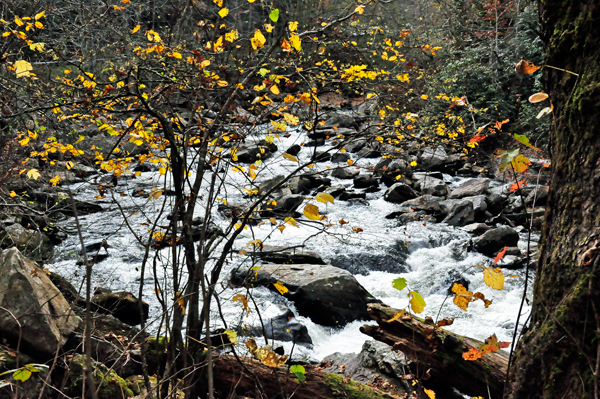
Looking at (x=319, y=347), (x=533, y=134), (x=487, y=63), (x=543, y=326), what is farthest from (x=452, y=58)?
(x=543, y=326)

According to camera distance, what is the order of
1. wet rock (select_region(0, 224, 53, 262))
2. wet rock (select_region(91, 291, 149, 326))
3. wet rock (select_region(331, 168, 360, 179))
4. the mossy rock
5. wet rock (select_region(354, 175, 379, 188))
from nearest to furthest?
the mossy rock
wet rock (select_region(91, 291, 149, 326))
wet rock (select_region(0, 224, 53, 262))
wet rock (select_region(354, 175, 379, 188))
wet rock (select_region(331, 168, 360, 179))

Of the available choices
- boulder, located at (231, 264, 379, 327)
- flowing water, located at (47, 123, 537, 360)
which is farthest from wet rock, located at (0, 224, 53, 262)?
boulder, located at (231, 264, 379, 327)

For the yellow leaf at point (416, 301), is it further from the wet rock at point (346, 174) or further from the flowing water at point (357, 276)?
the wet rock at point (346, 174)

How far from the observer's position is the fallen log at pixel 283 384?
8.48ft

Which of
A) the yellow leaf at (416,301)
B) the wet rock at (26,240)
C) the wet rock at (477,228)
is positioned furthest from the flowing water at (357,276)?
the yellow leaf at (416,301)

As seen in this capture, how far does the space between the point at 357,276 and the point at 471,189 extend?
447cm

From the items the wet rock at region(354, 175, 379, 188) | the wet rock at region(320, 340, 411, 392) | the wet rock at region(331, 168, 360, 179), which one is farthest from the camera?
the wet rock at region(331, 168, 360, 179)

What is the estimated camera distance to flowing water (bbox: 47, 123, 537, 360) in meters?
4.87

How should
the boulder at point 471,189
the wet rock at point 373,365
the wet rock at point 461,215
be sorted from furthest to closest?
the boulder at point 471,189
the wet rock at point 461,215
the wet rock at point 373,365

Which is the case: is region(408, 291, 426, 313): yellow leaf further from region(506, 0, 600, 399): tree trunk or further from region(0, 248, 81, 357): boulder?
region(0, 248, 81, 357): boulder

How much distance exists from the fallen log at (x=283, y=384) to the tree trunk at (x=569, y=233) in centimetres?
107

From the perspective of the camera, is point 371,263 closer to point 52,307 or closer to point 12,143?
point 52,307

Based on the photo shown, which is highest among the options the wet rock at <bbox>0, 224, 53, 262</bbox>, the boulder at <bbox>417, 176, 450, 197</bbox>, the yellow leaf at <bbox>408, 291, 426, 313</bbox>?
the yellow leaf at <bbox>408, 291, 426, 313</bbox>

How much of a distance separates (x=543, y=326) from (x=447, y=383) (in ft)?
4.84
